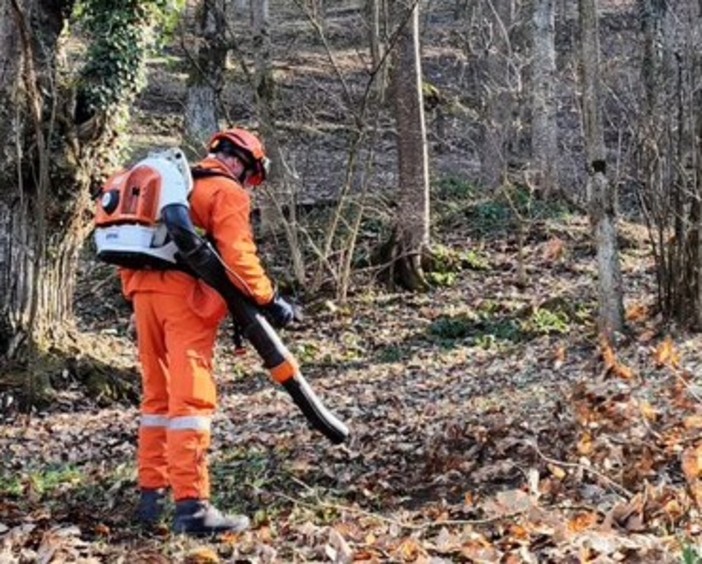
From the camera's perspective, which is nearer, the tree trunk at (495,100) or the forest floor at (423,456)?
the forest floor at (423,456)

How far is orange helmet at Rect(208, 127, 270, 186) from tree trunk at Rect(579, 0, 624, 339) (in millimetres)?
4668

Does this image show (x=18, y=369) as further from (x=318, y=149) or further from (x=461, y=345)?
(x=318, y=149)

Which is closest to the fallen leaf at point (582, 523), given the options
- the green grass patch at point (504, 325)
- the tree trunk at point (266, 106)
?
the green grass patch at point (504, 325)

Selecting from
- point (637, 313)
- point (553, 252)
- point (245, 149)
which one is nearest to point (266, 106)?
point (553, 252)

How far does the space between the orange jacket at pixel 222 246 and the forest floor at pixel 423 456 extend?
1201 mm

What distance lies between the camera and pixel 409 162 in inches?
590

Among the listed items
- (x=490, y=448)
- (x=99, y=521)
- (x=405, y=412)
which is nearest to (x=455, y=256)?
(x=405, y=412)

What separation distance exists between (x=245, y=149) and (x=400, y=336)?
697 centimetres

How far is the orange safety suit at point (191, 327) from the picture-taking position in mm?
5574

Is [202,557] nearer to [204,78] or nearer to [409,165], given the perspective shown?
[409,165]

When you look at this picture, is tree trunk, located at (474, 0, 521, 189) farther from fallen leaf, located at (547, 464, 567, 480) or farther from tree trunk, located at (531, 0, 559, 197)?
fallen leaf, located at (547, 464, 567, 480)

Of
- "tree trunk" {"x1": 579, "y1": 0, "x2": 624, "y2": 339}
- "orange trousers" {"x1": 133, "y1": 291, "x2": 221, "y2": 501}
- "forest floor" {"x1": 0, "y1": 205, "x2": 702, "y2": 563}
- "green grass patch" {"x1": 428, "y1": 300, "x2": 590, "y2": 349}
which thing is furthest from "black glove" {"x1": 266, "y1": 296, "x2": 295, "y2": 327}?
"green grass patch" {"x1": 428, "y1": 300, "x2": 590, "y2": 349}

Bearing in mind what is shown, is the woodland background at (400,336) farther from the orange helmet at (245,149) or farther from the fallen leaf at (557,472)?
the orange helmet at (245,149)

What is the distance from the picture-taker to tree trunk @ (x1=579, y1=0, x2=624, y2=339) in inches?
382
